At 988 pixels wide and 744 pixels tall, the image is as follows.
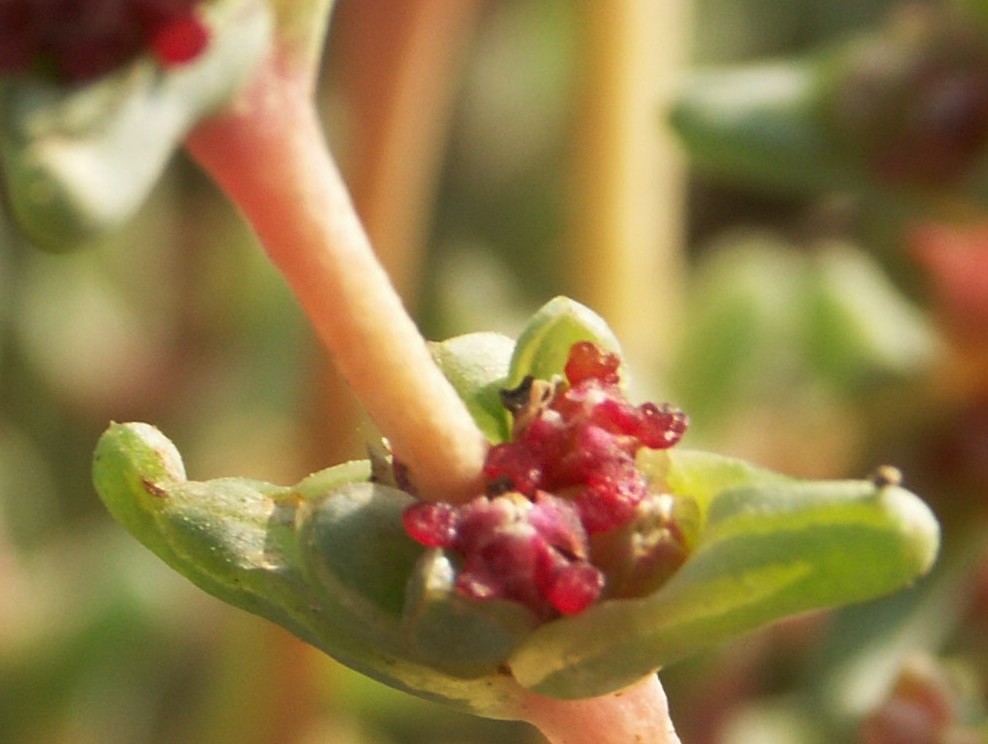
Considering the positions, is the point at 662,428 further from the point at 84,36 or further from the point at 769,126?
the point at 769,126

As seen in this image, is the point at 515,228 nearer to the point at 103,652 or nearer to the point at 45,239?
the point at 103,652

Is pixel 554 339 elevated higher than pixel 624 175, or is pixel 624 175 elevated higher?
pixel 554 339

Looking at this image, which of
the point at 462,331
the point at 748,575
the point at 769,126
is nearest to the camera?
the point at 748,575

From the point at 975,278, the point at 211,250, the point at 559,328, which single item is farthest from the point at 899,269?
the point at 559,328

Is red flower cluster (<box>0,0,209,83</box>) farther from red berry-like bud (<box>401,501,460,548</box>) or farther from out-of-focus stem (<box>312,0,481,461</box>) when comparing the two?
out-of-focus stem (<box>312,0,481,461</box>)

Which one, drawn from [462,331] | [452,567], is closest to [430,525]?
[452,567]

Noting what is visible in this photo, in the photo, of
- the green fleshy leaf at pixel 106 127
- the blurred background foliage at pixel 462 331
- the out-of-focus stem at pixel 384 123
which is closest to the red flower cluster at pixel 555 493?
the green fleshy leaf at pixel 106 127

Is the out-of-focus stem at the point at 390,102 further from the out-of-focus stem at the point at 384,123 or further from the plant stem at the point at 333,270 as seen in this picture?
the plant stem at the point at 333,270
